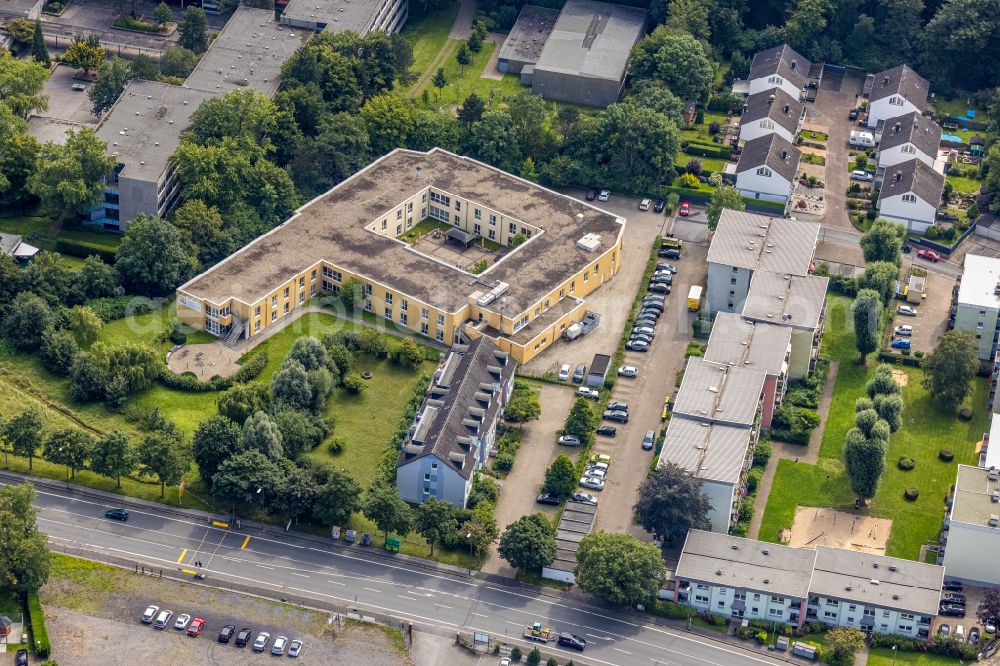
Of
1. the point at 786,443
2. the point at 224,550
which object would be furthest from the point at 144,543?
the point at 786,443

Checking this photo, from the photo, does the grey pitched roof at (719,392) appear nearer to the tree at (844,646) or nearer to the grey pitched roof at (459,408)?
the grey pitched roof at (459,408)

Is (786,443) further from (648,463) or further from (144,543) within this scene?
(144,543)

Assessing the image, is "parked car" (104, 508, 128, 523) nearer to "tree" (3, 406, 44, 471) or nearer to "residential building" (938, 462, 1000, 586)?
"tree" (3, 406, 44, 471)

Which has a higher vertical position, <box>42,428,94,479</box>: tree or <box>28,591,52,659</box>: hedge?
<box>42,428,94,479</box>: tree

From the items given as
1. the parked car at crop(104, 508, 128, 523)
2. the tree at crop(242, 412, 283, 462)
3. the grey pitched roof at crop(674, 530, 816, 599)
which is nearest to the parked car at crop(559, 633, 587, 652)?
the grey pitched roof at crop(674, 530, 816, 599)

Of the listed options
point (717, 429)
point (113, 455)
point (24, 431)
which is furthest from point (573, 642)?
point (24, 431)
